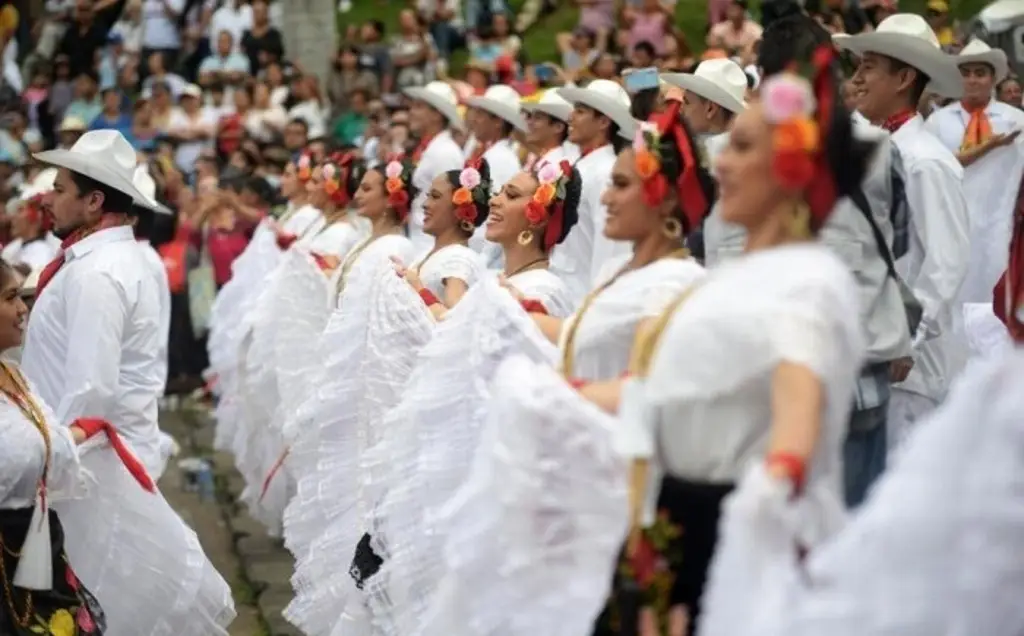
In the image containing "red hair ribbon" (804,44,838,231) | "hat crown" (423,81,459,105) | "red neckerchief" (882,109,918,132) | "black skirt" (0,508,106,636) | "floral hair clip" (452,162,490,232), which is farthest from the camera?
"hat crown" (423,81,459,105)

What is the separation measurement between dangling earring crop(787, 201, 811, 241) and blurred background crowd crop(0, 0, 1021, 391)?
9.26 metres

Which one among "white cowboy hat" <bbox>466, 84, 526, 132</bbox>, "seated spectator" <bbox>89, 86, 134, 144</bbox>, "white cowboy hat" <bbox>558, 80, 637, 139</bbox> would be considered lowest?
"seated spectator" <bbox>89, 86, 134, 144</bbox>

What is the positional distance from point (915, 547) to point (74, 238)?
15.1 ft

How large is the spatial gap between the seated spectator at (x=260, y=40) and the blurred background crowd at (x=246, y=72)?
21mm

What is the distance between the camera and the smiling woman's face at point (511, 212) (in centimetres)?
784

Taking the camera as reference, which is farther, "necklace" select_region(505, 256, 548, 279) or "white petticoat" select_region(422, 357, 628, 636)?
"necklace" select_region(505, 256, 548, 279)

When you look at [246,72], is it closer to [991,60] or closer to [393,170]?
[393,170]

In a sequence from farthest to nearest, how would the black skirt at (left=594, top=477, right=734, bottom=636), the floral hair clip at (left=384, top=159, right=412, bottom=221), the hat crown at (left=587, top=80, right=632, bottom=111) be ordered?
the hat crown at (left=587, top=80, right=632, bottom=111), the floral hair clip at (left=384, top=159, right=412, bottom=221), the black skirt at (left=594, top=477, right=734, bottom=636)

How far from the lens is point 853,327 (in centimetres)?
452

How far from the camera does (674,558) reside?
15.8 feet

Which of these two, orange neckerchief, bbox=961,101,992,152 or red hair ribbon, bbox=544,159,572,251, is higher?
red hair ribbon, bbox=544,159,572,251

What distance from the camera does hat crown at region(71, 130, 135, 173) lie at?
26.8 ft

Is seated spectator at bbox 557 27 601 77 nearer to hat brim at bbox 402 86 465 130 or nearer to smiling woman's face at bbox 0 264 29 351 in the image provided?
hat brim at bbox 402 86 465 130

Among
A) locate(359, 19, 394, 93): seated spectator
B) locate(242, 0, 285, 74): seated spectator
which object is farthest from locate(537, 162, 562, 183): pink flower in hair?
locate(242, 0, 285, 74): seated spectator
